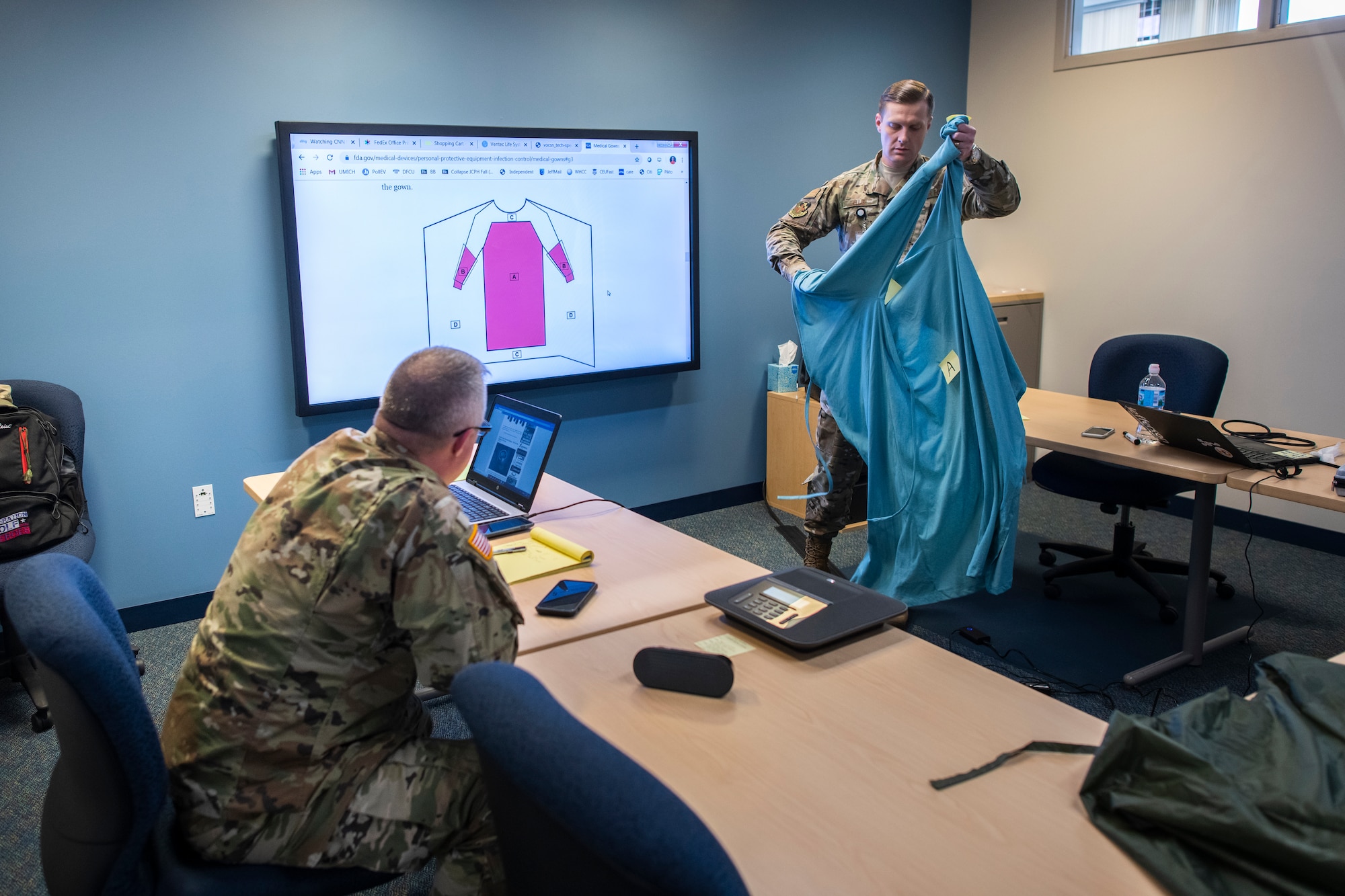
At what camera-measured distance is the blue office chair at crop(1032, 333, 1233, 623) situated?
335 centimetres

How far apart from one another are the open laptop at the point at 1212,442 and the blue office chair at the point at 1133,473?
0.41m

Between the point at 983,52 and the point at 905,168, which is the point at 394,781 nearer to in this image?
the point at 905,168

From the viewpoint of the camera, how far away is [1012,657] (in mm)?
3129

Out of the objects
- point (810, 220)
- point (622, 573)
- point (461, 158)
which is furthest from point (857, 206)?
point (622, 573)

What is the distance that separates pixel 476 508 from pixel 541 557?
41 centimetres

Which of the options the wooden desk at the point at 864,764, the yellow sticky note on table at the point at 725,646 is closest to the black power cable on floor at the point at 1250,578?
the wooden desk at the point at 864,764

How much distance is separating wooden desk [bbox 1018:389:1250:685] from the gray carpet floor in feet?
0.18

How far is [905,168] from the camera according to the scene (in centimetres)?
324

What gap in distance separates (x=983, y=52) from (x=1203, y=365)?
8.73ft

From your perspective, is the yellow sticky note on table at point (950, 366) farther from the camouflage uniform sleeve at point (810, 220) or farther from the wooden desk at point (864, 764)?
the wooden desk at point (864, 764)

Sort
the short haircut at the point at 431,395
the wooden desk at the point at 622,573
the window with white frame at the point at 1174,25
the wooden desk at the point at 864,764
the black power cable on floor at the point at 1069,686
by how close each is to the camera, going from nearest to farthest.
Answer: the wooden desk at the point at 864,764 < the short haircut at the point at 431,395 < the wooden desk at the point at 622,573 < the black power cable on floor at the point at 1069,686 < the window with white frame at the point at 1174,25

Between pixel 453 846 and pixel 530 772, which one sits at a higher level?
pixel 530 772

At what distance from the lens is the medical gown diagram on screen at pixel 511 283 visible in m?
3.74

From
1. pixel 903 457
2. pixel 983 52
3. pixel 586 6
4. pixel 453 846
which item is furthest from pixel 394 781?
pixel 983 52
